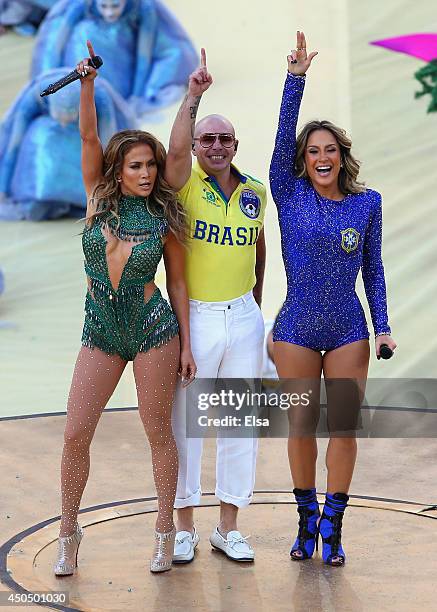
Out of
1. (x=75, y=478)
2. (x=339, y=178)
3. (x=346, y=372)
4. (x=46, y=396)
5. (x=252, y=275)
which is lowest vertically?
(x=46, y=396)

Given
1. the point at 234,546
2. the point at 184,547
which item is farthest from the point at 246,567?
the point at 184,547

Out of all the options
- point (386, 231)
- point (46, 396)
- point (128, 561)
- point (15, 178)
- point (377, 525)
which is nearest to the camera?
point (128, 561)

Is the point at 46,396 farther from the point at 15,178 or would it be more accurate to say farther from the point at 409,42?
the point at 409,42

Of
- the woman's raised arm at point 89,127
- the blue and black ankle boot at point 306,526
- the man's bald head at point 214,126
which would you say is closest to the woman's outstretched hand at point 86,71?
the woman's raised arm at point 89,127

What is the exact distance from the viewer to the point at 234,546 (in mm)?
3863

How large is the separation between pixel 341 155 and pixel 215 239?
1.58 ft

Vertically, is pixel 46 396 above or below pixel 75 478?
below

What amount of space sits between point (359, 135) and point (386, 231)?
594 millimetres

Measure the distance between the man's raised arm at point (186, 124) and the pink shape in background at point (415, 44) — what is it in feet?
11.6

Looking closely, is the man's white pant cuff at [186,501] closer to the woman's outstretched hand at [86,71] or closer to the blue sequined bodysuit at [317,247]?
the blue sequined bodysuit at [317,247]

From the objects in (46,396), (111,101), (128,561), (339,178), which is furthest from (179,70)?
(128,561)

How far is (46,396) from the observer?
6227 millimetres

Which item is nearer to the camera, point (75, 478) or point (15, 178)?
point (75, 478)

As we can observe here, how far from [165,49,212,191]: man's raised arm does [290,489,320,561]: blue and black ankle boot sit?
1.13 metres
